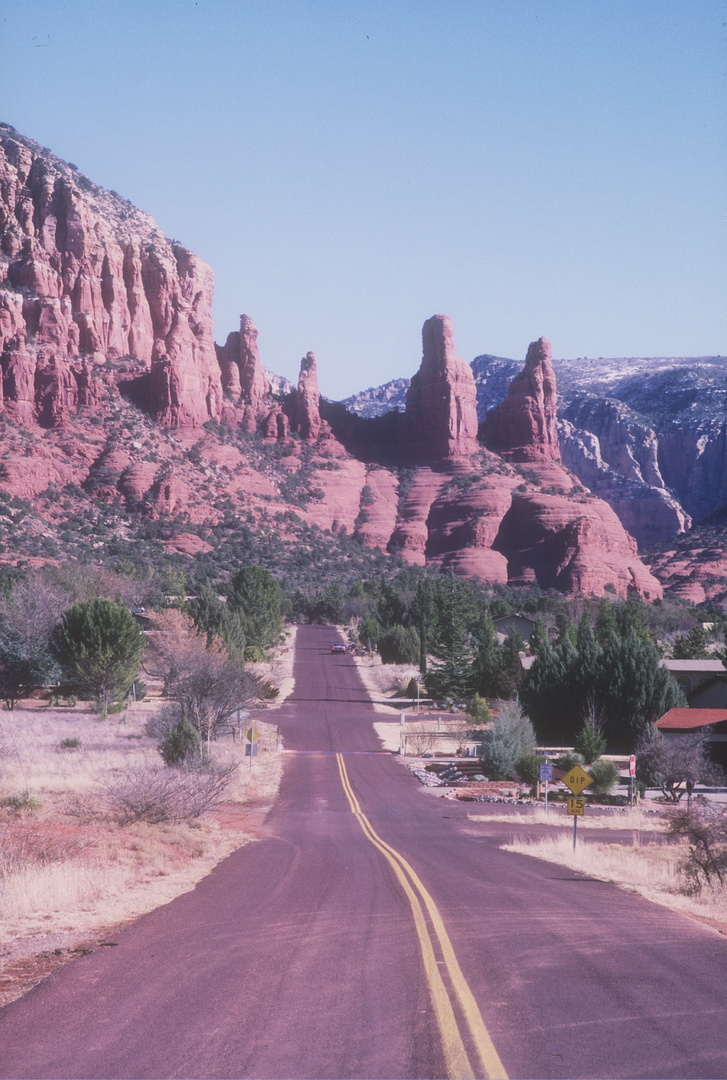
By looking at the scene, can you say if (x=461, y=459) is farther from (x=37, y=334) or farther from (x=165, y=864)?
(x=165, y=864)

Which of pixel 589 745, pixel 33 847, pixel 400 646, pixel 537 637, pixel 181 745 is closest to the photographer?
pixel 33 847

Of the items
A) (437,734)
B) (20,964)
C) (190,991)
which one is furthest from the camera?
(437,734)

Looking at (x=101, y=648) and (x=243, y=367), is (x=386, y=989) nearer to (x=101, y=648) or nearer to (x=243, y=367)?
(x=101, y=648)

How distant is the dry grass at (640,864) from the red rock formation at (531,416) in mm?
126129

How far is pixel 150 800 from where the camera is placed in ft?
55.3

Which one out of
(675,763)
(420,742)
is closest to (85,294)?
(420,742)

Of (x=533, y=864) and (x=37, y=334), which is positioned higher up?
(x=37, y=334)

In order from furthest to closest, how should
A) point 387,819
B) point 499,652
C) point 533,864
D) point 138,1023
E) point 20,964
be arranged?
point 499,652 < point 387,819 < point 533,864 < point 20,964 < point 138,1023

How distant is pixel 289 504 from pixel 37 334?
4186 cm

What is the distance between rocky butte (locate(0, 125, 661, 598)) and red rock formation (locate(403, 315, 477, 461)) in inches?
12.3

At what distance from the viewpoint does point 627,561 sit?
409 feet

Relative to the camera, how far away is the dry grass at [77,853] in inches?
330

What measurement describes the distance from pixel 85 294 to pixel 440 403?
58.2m

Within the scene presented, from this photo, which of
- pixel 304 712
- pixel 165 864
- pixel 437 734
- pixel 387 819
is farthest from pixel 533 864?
pixel 304 712
